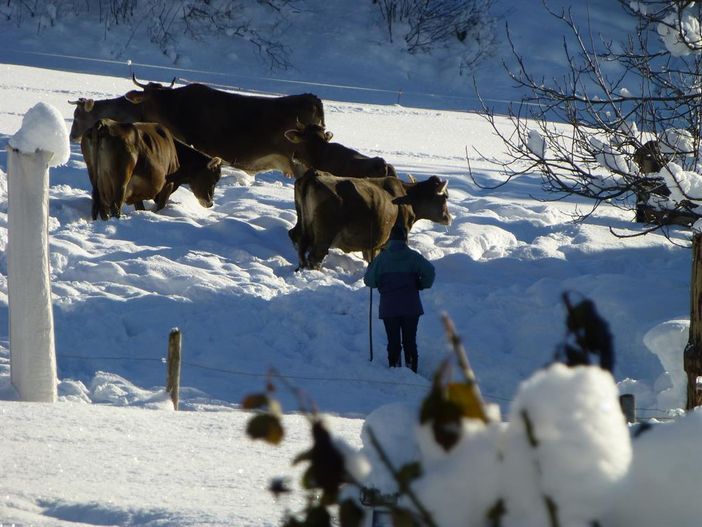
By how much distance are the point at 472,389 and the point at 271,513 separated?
11.4ft

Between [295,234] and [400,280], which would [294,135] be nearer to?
[295,234]

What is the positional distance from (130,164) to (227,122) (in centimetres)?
378

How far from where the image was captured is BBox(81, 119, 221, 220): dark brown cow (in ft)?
48.0

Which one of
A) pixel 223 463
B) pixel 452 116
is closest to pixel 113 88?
pixel 452 116

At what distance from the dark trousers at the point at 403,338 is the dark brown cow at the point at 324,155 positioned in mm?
5059

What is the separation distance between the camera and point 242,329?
12.3 meters

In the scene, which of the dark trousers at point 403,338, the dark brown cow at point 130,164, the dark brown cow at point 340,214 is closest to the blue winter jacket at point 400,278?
the dark trousers at point 403,338

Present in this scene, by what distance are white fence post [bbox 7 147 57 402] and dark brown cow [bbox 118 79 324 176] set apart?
35.0 ft

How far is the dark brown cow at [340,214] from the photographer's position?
14062mm

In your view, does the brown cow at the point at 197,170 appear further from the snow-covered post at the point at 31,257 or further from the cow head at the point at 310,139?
the snow-covered post at the point at 31,257

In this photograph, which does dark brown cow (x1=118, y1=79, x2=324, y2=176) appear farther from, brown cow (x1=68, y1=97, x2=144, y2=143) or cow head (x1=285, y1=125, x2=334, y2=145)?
cow head (x1=285, y1=125, x2=334, y2=145)

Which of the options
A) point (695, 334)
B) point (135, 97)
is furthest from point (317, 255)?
point (695, 334)

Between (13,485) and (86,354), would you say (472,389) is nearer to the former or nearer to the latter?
(13,485)

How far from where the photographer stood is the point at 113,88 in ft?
85.8
